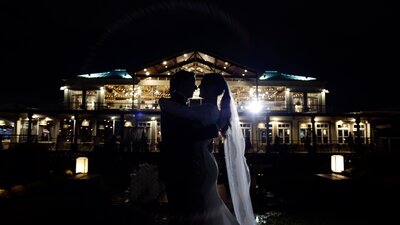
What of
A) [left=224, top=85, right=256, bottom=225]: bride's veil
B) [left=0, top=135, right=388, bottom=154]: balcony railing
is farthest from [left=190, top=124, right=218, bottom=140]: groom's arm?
[left=0, top=135, right=388, bottom=154]: balcony railing

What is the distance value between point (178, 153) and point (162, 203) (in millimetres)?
6171

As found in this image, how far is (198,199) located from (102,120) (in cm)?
2476

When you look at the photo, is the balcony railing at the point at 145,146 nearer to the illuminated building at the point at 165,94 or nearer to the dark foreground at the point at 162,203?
the illuminated building at the point at 165,94

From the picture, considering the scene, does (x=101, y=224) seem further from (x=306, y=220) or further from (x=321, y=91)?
(x=321, y=91)

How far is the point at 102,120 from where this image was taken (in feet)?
82.5

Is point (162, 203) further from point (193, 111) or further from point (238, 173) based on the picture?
point (193, 111)

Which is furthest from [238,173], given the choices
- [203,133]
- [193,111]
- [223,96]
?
[193,111]

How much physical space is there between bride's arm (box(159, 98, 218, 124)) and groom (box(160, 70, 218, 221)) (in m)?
0.05

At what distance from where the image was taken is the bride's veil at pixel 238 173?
2.73 m

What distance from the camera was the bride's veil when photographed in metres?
2.73

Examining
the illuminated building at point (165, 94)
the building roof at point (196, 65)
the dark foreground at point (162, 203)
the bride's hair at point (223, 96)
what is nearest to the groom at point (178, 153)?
the bride's hair at point (223, 96)

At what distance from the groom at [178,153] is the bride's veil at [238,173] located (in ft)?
2.52

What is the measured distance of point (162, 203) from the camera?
7.67 meters

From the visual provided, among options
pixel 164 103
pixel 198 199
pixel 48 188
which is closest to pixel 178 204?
pixel 198 199
